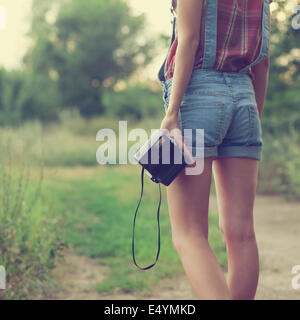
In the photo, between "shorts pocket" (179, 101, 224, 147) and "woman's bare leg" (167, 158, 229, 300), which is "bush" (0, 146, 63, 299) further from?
"shorts pocket" (179, 101, 224, 147)

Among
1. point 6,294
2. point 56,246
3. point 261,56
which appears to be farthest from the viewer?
point 56,246

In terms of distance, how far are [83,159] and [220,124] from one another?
400 inches

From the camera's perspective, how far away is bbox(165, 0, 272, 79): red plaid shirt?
1917 mm

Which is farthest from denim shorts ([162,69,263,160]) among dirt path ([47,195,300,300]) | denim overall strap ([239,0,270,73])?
dirt path ([47,195,300,300])

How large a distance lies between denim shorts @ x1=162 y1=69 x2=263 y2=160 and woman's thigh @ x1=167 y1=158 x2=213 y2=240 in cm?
9

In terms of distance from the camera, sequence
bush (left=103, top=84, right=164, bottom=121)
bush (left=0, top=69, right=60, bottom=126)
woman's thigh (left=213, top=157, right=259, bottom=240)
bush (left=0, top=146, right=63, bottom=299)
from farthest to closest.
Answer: bush (left=103, top=84, right=164, bottom=121), bush (left=0, top=69, right=60, bottom=126), bush (left=0, top=146, right=63, bottom=299), woman's thigh (left=213, top=157, right=259, bottom=240)

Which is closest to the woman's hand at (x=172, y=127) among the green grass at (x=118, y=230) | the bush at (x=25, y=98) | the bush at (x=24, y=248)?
the bush at (x=24, y=248)

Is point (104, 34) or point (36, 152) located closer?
point (36, 152)

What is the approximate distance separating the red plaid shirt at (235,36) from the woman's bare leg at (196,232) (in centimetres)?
40

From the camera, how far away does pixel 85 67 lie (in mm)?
25844

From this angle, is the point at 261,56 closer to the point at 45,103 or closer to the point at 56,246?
the point at 56,246

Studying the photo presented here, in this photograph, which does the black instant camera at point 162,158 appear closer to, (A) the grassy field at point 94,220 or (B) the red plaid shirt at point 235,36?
(B) the red plaid shirt at point 235,36
